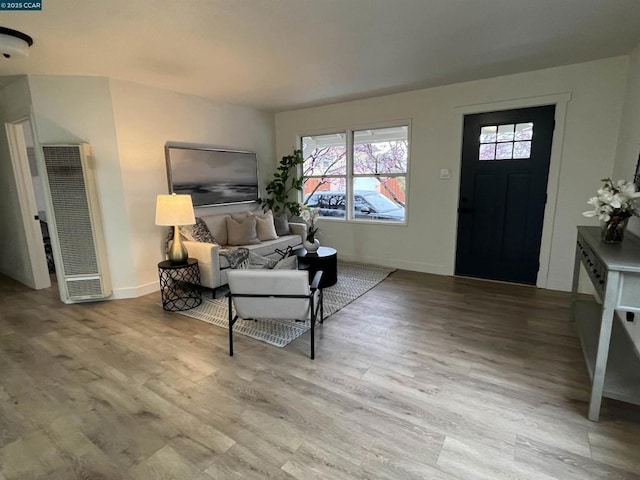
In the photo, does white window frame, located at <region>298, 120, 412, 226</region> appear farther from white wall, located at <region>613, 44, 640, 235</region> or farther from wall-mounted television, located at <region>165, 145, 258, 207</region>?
white wall, located at <region>613, 44, 640, 235</region>

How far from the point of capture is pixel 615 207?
198 cm

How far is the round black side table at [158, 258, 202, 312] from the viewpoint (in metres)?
3.45

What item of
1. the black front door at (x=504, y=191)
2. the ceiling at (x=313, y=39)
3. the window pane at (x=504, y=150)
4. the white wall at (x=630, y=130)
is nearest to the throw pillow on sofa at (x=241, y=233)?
the ceiling at (x=313, y=39)

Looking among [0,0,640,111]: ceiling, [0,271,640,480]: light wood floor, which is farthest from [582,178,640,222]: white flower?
[0,0,640,111]: ceiling

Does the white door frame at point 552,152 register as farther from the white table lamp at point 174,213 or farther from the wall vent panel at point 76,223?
the wall vent panel at point 76,223

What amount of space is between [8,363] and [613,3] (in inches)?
198

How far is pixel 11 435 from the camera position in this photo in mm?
1765

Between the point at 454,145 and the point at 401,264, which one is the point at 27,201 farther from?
the point at 454,145

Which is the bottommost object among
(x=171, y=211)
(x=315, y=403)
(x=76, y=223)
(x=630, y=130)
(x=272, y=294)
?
(x=315, y=403)

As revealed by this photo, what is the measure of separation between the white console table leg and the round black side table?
134 inches

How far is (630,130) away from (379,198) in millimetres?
2861

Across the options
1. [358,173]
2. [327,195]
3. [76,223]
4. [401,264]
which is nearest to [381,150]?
[358,173]

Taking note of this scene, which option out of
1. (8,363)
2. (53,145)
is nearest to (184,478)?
(8,363)

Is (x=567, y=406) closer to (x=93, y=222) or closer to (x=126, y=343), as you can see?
(x=126, y=343)
